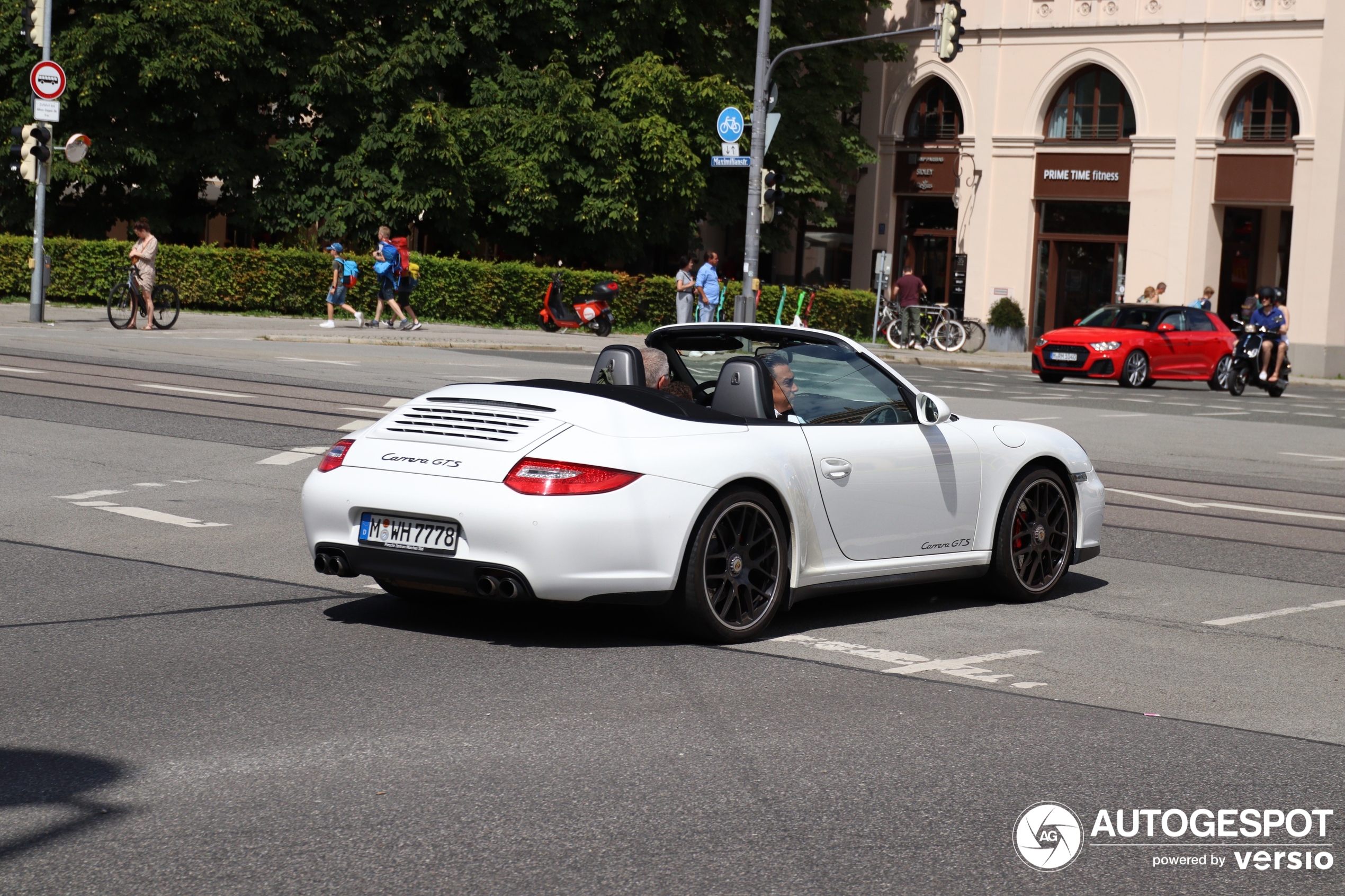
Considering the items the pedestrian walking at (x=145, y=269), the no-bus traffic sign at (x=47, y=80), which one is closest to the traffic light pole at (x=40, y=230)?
the no-bus traffic sign at (x=47, y=80)

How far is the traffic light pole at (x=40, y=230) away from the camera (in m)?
25.7

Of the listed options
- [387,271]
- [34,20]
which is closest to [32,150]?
[34,20]

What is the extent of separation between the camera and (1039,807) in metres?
4.65

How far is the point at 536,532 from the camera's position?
20.4 ft

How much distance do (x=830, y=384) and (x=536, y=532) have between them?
6.35 feet

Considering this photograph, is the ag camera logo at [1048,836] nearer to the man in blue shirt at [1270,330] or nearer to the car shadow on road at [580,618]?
the car shadow on road at [580,618]

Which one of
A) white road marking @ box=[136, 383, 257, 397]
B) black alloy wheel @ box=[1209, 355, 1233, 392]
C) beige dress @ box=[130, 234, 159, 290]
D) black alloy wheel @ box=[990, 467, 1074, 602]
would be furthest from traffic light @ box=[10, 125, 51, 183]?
black alloy wheel @ box=[990, 467, 1074, 602]

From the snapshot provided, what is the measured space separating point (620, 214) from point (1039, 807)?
31463 millimetres

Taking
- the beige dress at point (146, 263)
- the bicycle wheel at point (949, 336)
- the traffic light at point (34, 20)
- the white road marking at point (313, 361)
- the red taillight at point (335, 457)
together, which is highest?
the traffic light at point (34, 20)

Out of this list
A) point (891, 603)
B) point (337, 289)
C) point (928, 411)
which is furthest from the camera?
point (337, 289)

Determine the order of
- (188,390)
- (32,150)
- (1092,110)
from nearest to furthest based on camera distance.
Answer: (188,390) < (32,150) < (1092,110)

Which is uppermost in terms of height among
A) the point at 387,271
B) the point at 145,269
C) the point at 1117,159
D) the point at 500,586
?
the point at 1117,159

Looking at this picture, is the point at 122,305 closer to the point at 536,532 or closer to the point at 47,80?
the point at 47,80

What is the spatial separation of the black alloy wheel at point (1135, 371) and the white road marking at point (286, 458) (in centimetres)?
1948
